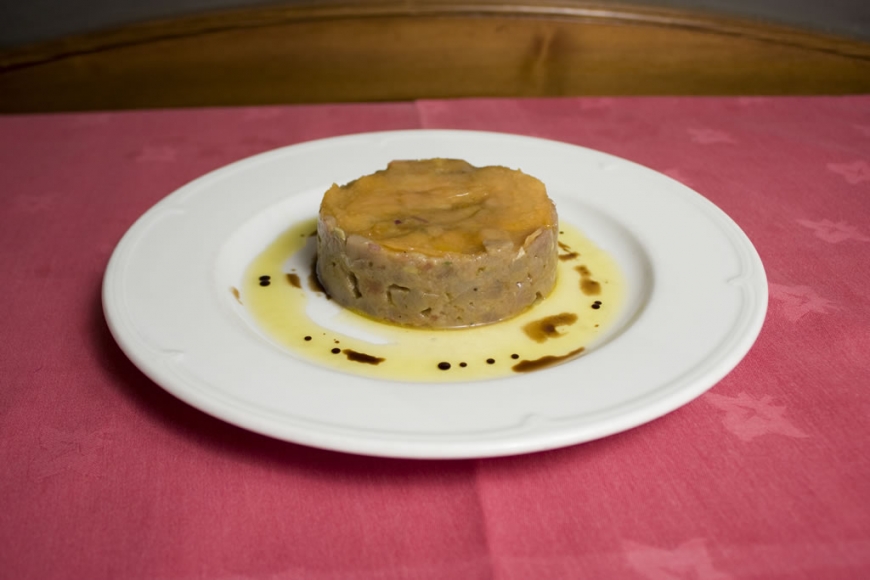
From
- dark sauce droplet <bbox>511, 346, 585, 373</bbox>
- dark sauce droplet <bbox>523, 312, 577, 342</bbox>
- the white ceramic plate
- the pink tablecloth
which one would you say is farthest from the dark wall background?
dark sauce droplet <bbox>511, 346, 585, 373</bbox>

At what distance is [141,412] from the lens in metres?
1.61

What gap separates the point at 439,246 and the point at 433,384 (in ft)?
1.46

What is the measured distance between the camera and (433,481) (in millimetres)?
1439

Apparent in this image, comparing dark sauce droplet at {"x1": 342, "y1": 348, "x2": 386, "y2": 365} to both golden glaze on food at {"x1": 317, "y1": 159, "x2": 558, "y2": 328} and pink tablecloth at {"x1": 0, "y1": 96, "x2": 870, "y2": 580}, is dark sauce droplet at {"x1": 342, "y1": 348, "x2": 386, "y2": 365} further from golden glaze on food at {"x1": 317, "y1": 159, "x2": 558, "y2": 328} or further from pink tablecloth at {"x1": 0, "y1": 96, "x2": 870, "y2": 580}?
pink tablecloth at {"x1": 0, "y1": 96, "x2": 870, "y2": 580}

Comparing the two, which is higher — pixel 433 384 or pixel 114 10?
pixel 433 384

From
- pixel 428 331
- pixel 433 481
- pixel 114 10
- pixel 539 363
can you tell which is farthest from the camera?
pixel 114 10

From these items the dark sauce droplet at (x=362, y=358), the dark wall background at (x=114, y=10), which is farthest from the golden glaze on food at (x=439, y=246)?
the dark wall background at (x=114, y=10)

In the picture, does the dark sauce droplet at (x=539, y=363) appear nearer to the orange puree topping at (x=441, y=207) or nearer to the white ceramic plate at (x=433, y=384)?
the white ceramic plate at (x=433, y=384)

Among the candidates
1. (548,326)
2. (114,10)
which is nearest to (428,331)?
(548,326)

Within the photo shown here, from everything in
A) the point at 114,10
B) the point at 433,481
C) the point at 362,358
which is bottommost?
the point at 114,10

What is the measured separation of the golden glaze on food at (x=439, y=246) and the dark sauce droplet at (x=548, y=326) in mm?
61

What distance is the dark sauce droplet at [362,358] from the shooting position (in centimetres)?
185

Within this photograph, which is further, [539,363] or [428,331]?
[428,331]

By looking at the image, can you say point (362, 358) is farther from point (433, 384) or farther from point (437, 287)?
point (433, 384)
